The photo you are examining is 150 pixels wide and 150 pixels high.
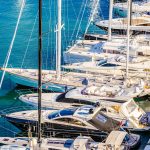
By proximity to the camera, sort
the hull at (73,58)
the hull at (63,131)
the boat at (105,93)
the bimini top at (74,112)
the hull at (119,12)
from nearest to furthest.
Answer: the hull at (63,131)
the bimini top at (74,112)
the boat at (105,93)
the hull at (73,58)
the hull at (119,12)

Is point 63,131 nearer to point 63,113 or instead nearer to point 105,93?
point 63,113

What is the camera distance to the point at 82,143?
22609 mm

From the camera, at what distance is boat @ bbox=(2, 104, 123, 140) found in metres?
25.7

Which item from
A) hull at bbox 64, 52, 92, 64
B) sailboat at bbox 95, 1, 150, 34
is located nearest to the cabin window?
hull at bbox 64, 52, 92, 64

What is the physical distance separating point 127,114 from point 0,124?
7.19 metres

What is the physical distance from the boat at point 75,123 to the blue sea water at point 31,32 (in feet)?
8.32

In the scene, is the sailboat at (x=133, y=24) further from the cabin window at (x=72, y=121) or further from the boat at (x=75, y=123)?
the cabin window at (x=72, y=121)

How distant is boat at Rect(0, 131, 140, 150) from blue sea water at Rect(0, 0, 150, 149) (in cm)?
446

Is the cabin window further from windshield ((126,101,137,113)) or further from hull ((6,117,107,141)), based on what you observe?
windshield ((126,101,137,113))

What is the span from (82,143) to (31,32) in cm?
3321

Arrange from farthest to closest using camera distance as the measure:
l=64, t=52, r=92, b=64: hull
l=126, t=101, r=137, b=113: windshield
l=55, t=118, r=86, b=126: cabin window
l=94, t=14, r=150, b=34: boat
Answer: l=94, t=14, r=150, b=34: boat < l=64, t=52, r=92, b=64: hull < l=126, t=101, r=137, b=113: windshield < l=55, t=118, r=86, b=126: cabin window

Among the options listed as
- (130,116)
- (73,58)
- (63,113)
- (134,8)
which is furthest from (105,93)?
(134,8)

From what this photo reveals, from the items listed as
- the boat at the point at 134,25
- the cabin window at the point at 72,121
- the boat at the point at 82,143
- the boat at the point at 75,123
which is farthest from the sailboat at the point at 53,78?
the boat at the point at 134,25

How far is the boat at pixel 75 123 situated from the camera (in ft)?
84.4
